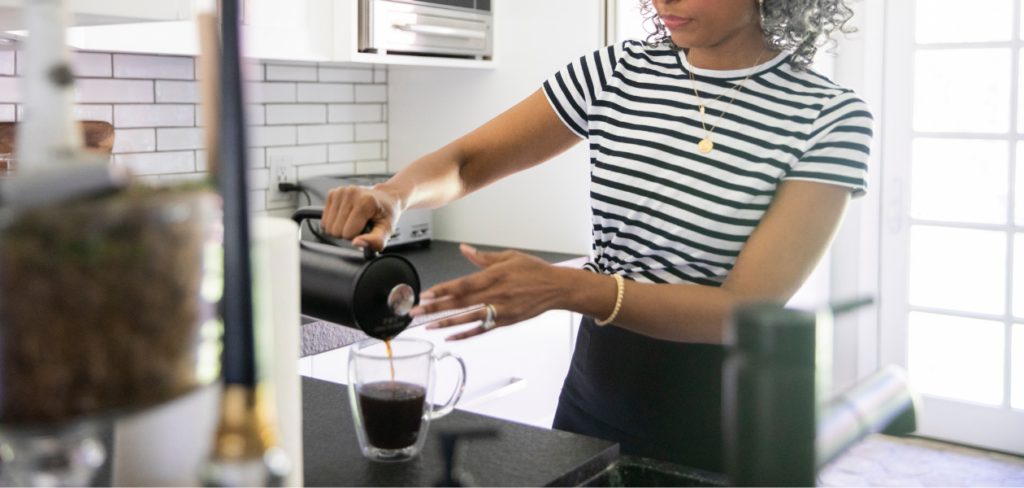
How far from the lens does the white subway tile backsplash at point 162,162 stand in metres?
2.36

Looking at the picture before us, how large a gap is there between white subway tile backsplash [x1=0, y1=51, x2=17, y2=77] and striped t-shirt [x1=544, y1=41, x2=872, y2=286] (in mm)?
1374

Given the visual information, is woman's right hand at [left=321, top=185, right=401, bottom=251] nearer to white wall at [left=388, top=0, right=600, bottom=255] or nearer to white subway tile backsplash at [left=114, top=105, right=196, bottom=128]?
white subway tile backsplash at [left=114, top=105, right=196, bottom=128]

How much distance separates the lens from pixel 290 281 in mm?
616

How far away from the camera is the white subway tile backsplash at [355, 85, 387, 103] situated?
3.02 meters

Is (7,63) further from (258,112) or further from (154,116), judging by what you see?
(258,112)

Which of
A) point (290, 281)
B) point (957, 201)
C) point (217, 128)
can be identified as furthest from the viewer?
point (957, 201)

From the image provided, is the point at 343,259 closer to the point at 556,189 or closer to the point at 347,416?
the point at 347,416

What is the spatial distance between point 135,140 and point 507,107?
1143mm

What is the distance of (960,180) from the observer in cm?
318

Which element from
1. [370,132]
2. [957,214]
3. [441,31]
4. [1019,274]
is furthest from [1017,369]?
[370,132]

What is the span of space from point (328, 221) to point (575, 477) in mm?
427

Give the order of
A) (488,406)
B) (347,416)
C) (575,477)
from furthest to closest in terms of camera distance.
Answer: (488,406)
(347,416)
(575,477)

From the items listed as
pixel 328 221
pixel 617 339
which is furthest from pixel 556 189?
pixel 328 221

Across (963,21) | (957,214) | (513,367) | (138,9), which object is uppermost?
(963,21)
